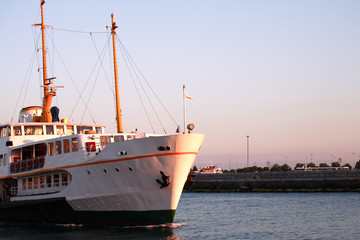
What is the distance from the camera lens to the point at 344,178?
7050cm

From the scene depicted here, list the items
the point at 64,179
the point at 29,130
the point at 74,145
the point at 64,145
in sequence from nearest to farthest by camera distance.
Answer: the point at 74,145
the point at 64,145
the point at 64,179
the point at 29,130

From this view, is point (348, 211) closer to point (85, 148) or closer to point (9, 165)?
point (85, 148)

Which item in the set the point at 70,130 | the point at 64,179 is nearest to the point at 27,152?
the point at 70,130

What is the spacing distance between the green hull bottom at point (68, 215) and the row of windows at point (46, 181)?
129 centimetres

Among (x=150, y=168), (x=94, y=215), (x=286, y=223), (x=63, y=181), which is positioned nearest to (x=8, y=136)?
(x=63, y=181)

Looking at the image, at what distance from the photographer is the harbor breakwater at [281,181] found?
70500 mm

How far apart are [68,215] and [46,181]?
333 cm

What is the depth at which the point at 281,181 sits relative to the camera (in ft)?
251

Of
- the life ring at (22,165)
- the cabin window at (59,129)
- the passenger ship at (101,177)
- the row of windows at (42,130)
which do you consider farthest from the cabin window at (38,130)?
the life ring at (22,165)

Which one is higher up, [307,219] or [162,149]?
[162,149]

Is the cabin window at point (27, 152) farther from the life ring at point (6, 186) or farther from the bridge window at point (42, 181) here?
the life ring at point (6, 186)

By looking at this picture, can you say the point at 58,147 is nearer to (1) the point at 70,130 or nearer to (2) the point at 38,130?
(1) the point at 70,130

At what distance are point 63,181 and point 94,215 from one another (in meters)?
3.43

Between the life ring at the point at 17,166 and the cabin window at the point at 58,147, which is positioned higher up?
the cabin window at the point at 58,147
